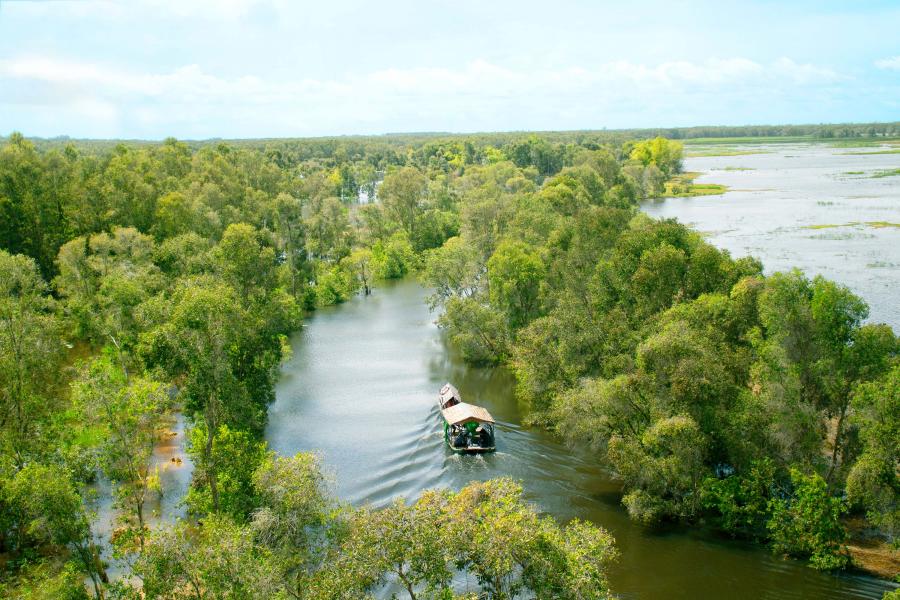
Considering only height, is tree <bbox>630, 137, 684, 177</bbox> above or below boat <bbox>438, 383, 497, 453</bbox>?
above

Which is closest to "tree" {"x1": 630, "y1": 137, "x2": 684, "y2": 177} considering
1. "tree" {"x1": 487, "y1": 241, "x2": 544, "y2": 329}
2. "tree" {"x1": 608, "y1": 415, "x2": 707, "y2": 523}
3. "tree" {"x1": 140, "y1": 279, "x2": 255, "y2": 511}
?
"tree" {"x1": 487, "y1": 241, "x2": 544, "y2": 329}

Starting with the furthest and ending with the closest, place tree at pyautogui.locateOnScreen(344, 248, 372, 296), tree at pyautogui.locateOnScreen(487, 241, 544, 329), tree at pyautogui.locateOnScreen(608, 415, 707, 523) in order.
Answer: tree at pyautogui.locateOnScreen(344, 248, 372, 296)
tree at pyautogui.locateOnScreen(487, 241, 544, 329)
tree at pyautogui.locateOnScreen(608, 415, 707, 523)

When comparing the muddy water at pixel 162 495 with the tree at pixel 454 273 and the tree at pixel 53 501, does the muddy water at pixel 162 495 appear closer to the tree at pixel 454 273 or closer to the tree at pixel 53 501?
the tree at pixel 53 501

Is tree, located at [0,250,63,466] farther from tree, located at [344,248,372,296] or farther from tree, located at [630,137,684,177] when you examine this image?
tree, located at [630,137,684,177]

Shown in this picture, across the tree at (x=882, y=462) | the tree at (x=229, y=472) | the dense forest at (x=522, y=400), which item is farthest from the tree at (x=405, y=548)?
the tree at (x=882, y=462)

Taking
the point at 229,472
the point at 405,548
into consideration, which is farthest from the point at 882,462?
the point at 229,472

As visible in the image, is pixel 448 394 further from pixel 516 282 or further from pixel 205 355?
pixel 205 355

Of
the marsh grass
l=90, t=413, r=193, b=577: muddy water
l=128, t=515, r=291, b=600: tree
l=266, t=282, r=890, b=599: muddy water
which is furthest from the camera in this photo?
the marsh grass
